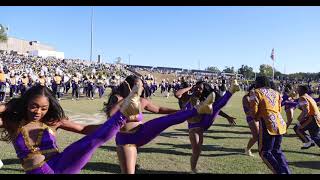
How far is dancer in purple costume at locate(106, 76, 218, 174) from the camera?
4469 millimetres

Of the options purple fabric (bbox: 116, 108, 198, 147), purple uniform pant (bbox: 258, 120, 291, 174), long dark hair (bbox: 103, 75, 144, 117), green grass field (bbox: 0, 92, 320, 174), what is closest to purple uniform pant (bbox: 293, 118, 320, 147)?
green grass field (bbox: 0, 92, 320, 174)

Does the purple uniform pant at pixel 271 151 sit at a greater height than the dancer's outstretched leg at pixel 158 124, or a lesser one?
lesser

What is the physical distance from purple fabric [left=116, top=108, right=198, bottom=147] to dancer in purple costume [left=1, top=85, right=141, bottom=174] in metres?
0.66

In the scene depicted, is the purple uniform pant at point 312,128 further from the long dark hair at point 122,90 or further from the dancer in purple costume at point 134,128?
the long dark hair at point 122,90

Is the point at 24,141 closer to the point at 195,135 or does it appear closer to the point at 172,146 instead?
the point at 195,135

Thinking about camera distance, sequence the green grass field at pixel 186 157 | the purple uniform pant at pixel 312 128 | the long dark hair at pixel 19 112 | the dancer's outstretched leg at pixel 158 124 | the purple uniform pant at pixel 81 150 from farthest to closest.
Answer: the purple uniform pant at pixel 312 128 → the green grass field at pixel 186 157 → the dancer's outstretched leg at pixel 158 124 → the long dark hair at pixel 19 112 → the purple uniform pant at pixel 81 150

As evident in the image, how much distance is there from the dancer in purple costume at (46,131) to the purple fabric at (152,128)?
2.16 feet

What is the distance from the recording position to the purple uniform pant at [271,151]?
22.4 feet

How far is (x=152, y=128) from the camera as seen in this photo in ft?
16.0

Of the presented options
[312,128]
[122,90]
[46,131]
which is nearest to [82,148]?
[46,131]

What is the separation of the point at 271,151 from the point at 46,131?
4.05 meters

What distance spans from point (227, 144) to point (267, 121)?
5319 mm

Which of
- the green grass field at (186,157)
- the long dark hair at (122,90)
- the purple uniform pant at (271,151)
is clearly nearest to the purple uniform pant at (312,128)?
the green grass field at (186,157)

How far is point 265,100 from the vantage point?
7.11m
